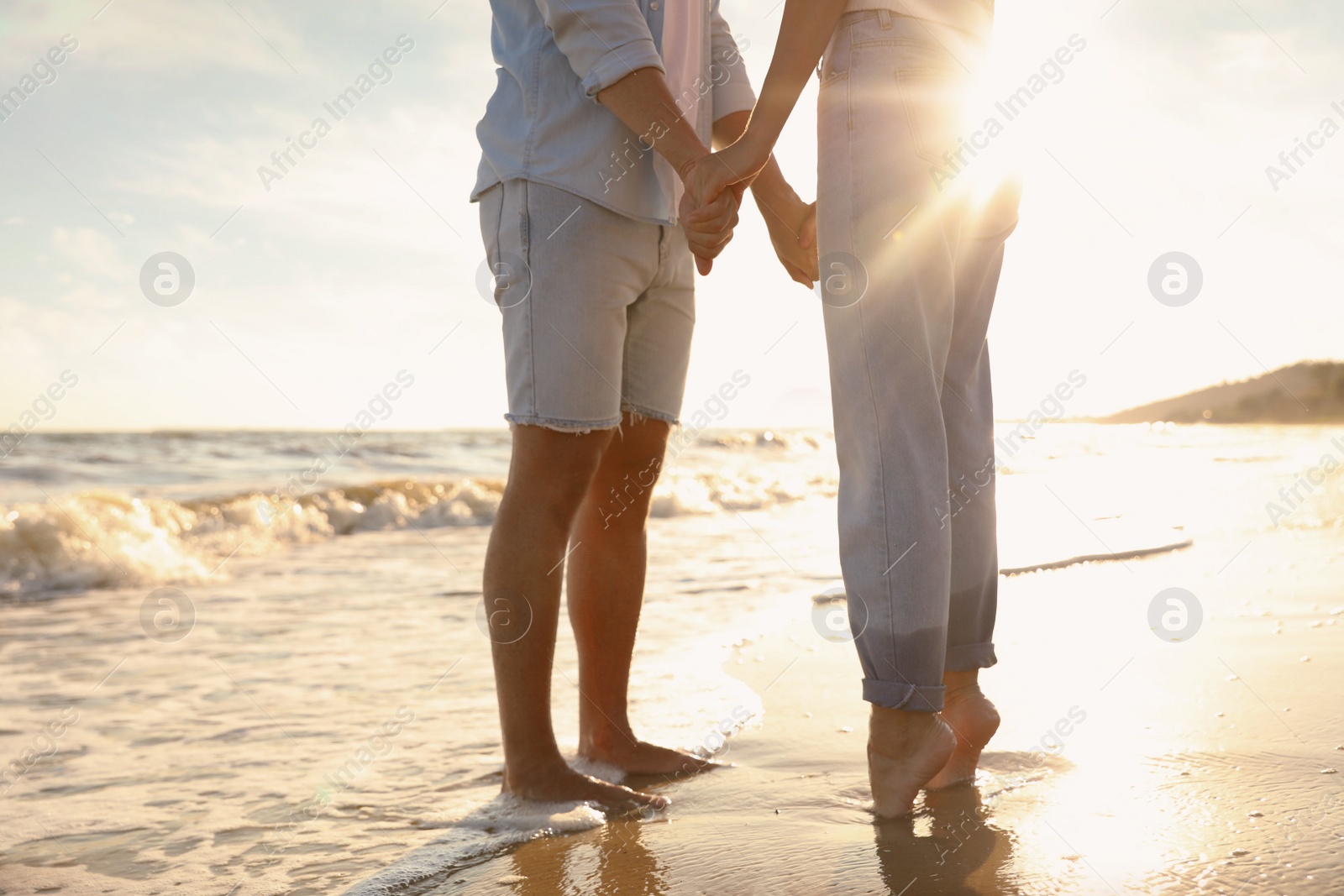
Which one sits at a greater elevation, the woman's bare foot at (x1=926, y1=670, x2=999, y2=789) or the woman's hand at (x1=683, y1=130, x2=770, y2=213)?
the woman's hand at (x1=683, y1=130, x2=770, y2=213)

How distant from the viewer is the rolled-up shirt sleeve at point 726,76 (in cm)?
211

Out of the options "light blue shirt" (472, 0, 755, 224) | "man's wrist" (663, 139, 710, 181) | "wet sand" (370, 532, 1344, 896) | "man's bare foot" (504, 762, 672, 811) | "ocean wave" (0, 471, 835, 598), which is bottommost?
"wet sand" (370, 532, 1344, 896)

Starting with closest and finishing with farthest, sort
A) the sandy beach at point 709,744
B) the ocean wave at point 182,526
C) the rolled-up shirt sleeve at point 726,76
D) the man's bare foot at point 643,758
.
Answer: the sandy beach at point 709,744 → the man's bare foot at point 643,758 → the rolled-up shirt sleeve at point 726,76 → the ocean wave at point 182,526

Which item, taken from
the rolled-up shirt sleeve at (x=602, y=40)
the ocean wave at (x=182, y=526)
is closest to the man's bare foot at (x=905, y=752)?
the rolled-up shirt sleeve at (x=602, y=40)

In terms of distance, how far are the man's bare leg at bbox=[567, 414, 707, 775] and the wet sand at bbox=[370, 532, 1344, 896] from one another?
0.72ft

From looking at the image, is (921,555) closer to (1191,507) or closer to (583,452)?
(583,452)

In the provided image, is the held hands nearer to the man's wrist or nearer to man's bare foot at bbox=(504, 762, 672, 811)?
the man's wrist

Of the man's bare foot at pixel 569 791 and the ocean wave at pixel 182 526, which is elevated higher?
the ocean wave at pixel 182 526

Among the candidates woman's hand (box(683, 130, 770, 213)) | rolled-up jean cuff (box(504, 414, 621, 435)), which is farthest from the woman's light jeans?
rolled-up jean cuff (box(504, 414, 621, 435))

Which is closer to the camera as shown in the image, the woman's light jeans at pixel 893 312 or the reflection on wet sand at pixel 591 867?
the reflection on wet sand at pixel 591 867

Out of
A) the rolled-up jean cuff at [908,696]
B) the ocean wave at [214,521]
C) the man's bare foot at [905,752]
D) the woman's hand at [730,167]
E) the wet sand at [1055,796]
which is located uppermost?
the woman's hand at [730,167]

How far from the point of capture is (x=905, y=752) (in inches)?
54.3

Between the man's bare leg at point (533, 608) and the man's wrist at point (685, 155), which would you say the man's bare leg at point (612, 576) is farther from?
the man's wrist at point (685, 155)

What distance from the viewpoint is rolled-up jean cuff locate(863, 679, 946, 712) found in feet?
4.50
